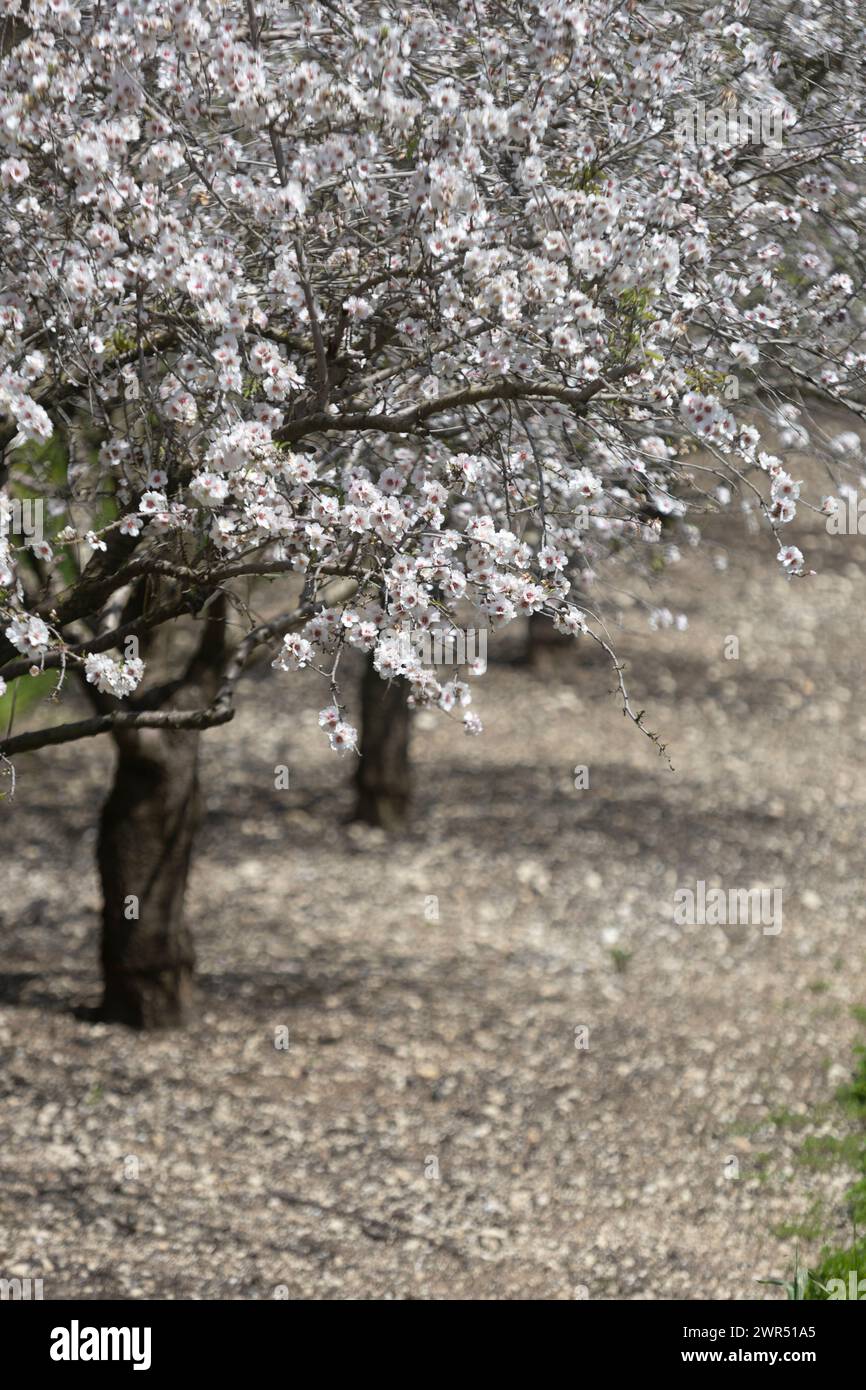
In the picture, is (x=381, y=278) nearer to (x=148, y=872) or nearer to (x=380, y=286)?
(x=380, y=286)

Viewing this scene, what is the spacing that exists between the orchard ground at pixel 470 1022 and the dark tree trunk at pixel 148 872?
0.22 metres

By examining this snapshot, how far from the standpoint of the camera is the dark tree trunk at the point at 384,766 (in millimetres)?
11547

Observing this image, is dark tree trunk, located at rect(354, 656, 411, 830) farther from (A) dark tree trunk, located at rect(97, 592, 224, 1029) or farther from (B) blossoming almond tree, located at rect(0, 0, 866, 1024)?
(B) blossoming almond tree, located at rect(0, 0, 866, 1024)

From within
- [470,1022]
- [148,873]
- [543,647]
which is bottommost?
[470,1022]

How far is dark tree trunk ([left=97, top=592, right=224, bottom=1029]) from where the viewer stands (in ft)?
25.2

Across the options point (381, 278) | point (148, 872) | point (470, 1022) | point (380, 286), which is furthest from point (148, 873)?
point (381, 278)

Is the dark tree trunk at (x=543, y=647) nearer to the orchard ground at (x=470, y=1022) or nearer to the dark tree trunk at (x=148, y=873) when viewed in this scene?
the orchard ground at (x=470, y=1022)

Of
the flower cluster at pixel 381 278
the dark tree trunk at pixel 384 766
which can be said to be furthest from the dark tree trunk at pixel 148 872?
the dark tree trunk at pixel 384 766

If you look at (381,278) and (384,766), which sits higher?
(381,278)

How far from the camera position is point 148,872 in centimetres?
782

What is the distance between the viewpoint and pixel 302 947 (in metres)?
9.81

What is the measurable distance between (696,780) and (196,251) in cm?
1014

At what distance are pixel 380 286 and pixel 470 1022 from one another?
552 centimetres

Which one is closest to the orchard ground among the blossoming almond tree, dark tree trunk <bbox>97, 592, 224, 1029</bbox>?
dark tree trunk <bbox>97, 592, 224, 1029</bbox>
